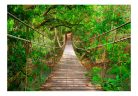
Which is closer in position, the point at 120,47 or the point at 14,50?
the point at 14,50

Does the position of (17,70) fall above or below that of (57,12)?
below

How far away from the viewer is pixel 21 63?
5.00 metres

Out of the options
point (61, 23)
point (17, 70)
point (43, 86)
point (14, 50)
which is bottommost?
point (43, 86)

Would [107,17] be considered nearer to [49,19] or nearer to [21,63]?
[49,19]

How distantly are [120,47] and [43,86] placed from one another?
198cm

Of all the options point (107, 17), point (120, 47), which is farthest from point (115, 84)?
point (107, 17)

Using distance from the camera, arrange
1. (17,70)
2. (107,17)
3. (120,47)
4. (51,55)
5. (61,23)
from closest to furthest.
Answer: (17,70), (120,47), (107,17), (61,23), (51,55)

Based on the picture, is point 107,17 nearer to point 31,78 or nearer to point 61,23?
point 61,23

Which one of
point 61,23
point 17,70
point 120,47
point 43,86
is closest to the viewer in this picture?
point 17,70
